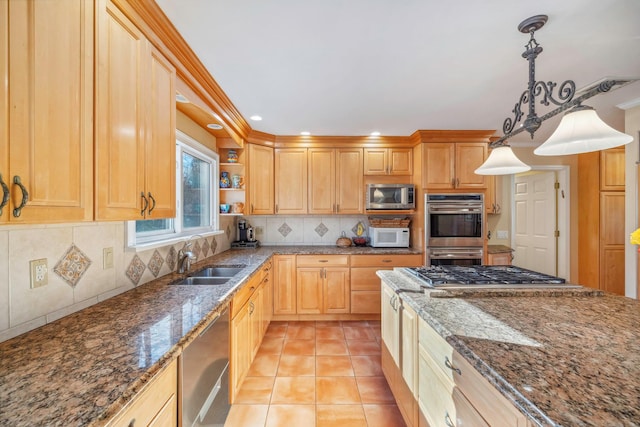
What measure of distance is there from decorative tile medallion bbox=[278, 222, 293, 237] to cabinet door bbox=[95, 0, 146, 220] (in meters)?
2.66

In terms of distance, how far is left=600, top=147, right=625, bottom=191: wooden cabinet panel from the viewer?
3664 mm

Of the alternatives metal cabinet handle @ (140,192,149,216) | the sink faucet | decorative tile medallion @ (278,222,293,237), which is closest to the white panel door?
decorative tile medallion @ (278,222,293,237)

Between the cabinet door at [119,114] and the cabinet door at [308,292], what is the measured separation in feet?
7.59

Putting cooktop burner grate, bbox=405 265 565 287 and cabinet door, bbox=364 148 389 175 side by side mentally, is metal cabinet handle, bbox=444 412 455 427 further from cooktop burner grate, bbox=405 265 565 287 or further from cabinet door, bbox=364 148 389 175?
cabinet door, bbox=364 148 389 175

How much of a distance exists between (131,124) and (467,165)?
3.49 m

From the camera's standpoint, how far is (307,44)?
162 cm

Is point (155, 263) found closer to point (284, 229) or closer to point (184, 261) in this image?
point (184, 261)

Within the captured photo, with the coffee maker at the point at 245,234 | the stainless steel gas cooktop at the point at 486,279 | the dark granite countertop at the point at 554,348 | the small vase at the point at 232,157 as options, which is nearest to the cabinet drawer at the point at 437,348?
the dark granite countertop at the point at 554,348

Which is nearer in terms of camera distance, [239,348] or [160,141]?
[160,141]

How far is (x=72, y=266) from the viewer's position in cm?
127

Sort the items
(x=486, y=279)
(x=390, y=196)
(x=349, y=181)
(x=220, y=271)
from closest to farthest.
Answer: (x=486, y=279)
(x=220, y=271)
(x=390, y=196)
(x=349, y=181)

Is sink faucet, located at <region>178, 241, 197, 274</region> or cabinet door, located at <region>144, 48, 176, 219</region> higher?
cabinet door, located at <region>144, 48, 176, 219</region>

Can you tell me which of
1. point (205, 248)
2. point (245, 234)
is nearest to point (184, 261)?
point (205, 248)

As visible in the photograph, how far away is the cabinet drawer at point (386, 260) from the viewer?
132 inches
